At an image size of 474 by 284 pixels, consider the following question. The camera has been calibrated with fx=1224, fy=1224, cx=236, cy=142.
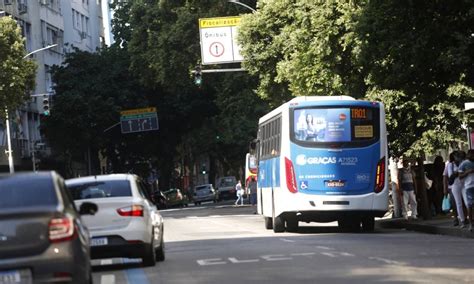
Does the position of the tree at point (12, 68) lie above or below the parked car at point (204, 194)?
above

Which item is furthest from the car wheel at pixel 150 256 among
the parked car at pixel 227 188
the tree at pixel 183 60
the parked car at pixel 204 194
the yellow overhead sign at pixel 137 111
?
the parked car at pixel 227 188

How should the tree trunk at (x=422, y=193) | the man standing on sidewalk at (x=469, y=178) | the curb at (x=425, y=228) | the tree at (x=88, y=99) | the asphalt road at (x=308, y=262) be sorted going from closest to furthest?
the asphalt road at (x=308, y=262) → the man standing on sidewalk at (x=469, y=178) → the curb at (x=425, y=228) → the tree trunk at (x=422, y=193) → the tree at (x=88, y=99)

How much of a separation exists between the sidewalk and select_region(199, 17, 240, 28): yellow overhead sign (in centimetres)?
1816

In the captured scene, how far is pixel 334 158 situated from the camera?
29.2m

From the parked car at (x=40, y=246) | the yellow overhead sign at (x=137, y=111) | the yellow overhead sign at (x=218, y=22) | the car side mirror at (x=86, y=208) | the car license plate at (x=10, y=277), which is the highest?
the yellow overhead sign at (x=218, y=22)

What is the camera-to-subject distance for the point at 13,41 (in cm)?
4772

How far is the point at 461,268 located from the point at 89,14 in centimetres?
8761

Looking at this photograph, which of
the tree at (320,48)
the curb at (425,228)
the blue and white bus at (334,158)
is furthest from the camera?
the tree at (320,48)

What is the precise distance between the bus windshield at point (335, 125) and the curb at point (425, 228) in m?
2.61

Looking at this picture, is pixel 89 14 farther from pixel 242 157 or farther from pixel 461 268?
pixel 461 268

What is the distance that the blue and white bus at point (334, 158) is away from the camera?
2925cm

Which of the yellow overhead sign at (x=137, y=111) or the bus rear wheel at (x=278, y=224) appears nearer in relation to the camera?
the bus rear wheel at (x=278, y=224)

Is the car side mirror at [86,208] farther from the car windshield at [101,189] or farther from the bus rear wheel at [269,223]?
the bus rear wheel at [269,223]

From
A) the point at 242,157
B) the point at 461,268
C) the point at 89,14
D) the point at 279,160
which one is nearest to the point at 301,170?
the point at 279,160
